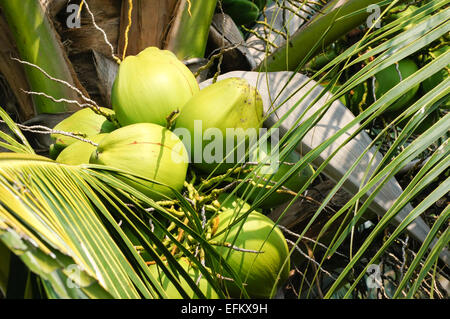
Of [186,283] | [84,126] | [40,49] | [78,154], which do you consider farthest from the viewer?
[40,49]

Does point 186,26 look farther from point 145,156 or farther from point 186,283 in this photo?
point 186,283

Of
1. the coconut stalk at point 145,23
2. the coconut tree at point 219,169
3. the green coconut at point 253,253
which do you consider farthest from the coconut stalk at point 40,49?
the green coconut at point 253,253

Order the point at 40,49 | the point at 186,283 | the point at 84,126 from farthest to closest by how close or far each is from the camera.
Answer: the point at 40,49 < the point at 84,126 < the point at 186,283

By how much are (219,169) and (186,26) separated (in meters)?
0.45

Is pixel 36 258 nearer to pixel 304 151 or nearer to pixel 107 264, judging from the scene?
pixel 107 264

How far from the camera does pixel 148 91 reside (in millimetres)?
923

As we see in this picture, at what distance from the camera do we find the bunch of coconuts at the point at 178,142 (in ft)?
2.72

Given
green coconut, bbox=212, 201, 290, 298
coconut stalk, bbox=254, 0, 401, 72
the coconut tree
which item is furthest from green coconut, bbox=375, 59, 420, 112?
green coconut, bbox=212, 201, 290, 298

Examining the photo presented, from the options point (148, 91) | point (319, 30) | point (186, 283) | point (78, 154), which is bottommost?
point (186, 283)

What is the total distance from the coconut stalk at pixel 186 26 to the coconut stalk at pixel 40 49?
0.24 meters

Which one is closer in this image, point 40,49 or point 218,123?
point 218,123

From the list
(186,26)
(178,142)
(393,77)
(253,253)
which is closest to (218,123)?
(178,142)

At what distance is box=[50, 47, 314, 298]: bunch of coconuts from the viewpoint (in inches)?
32.6

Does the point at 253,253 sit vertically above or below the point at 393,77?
below
